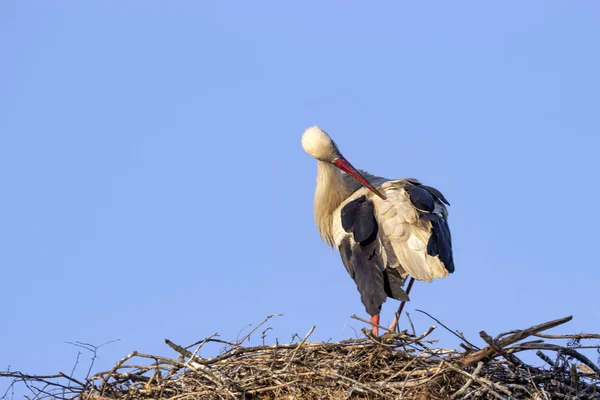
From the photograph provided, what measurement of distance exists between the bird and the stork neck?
0.31ft

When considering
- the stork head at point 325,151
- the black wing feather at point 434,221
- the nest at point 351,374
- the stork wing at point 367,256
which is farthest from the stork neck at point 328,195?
the nest at point 351,374

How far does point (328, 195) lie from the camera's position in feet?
23.3

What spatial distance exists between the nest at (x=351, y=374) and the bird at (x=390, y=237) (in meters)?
1.22

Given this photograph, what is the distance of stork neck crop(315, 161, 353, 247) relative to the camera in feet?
23.3

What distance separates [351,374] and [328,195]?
2387mm

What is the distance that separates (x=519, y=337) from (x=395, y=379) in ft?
2.35

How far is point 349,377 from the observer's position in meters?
4.86

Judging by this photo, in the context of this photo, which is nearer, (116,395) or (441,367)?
(441,367)

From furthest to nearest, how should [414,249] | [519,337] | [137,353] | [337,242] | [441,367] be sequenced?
1. [337,242]
2. [414,249]
3. [137,353]
4. [441,367]
5. [519,337]

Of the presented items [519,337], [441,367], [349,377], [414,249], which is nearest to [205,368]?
[349,377]

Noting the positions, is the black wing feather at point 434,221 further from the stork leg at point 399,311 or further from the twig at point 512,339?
the twig at point 512,339

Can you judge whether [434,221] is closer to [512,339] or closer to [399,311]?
[399,311]

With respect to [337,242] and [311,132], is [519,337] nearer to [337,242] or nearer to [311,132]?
[337,242]

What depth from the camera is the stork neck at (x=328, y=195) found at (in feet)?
23.3
